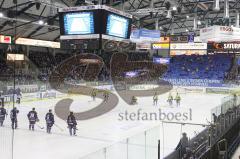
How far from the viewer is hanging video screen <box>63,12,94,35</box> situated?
21.6 feet

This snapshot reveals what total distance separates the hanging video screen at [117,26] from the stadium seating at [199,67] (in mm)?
32295

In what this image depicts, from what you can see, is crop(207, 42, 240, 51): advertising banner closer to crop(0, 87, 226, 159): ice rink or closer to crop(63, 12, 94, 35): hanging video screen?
crop(0, 87, 226, 159): ice rink

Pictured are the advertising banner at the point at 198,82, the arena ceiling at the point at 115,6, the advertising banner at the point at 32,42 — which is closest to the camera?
the arena ceiling at the point at 115,6

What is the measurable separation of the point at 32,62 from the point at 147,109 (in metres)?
17.9

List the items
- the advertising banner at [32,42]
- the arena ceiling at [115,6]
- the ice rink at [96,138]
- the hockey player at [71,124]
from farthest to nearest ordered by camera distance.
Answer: the advertising banner at [32,42] < the arena ceiling at [115,6] < the hockey player at [71,124] < the ice rink at [96,138]

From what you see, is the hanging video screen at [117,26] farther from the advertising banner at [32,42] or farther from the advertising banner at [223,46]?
the advertising banner at [32,42]

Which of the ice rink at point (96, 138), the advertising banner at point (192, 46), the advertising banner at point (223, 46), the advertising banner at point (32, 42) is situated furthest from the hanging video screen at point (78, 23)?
the advertising banner at point (32, 42)

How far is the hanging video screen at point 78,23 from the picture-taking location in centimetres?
657

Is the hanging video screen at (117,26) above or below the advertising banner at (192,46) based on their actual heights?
Answer: below

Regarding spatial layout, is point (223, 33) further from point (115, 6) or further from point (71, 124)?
point (115, 6)

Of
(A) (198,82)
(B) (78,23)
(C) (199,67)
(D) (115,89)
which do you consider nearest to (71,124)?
(B) (78,23)

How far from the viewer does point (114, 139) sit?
12250mm

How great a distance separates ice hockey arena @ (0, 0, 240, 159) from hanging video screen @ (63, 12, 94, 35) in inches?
0.8

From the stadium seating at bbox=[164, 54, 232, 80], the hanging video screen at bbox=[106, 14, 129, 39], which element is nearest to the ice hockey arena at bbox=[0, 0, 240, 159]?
the hanging video screen at bbox=[106, 14, 129, 39]
